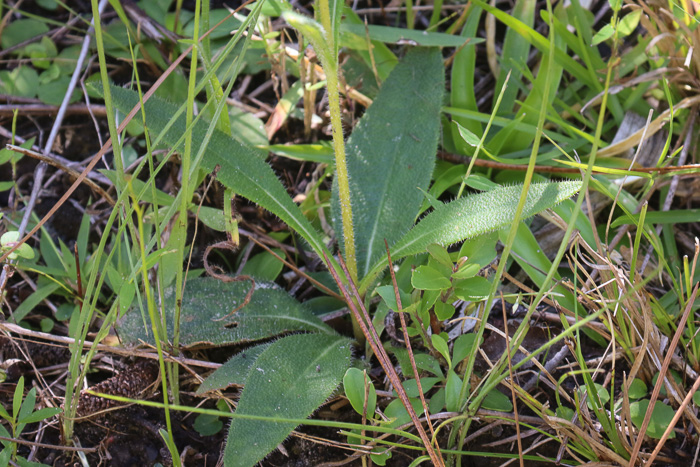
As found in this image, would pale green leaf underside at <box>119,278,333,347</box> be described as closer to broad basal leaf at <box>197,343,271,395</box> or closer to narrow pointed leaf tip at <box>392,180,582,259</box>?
broad basal leaf at <box>197,343,271,395</box>

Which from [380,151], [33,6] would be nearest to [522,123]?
[380,151]

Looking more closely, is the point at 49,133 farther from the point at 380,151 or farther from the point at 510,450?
the point at 510,450

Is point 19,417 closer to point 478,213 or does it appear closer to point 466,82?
point 478,213

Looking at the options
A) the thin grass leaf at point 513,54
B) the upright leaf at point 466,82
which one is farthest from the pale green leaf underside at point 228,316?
the thin grass leaf at point 513,54

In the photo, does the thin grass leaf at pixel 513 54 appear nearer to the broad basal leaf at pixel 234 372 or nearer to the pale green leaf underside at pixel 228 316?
the pale green leaf underside at pixel 228 316

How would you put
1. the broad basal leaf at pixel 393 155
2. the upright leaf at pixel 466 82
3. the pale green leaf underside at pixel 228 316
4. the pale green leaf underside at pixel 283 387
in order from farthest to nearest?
the upright leaf at pixel 466 82
the broad basal leaf at pixel 393 155
the pale green leaf underside at pixel 228 316
the pale green leaf underside at pixel 283 387

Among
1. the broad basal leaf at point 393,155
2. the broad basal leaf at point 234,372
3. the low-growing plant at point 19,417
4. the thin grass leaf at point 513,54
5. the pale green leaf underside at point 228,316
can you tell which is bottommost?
the low-growing plant at point 19,417

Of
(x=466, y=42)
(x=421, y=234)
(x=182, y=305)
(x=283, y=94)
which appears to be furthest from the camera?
(x=283, y=94)
